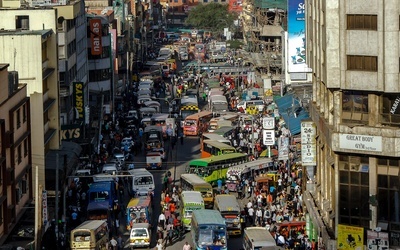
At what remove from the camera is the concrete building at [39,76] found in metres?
54.5

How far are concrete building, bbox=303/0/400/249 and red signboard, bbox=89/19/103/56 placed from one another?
45.8 m

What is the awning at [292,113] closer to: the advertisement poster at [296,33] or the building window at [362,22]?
the advertisement poster at [296,33]

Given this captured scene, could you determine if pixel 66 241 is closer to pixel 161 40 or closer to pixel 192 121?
pixel 192 121

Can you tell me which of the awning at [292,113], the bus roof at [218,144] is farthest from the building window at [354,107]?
the bus roof at [218,144]

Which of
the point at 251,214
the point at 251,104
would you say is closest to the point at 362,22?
the point at 251,214

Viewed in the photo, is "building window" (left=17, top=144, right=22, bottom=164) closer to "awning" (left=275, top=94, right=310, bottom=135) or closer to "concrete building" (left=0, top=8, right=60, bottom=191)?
"concrete building" (left=0, top=8, right=60, bottom=191)

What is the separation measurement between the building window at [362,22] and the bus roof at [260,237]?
10045mm

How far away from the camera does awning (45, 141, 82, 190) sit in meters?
55.7

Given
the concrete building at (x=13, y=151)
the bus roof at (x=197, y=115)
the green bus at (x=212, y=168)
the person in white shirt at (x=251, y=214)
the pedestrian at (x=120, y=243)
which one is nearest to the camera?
the concrete building at (x=13, y=151)

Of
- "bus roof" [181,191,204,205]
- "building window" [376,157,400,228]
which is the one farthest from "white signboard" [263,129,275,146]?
"building window" [376,157,400,228]

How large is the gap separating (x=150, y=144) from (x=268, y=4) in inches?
1708

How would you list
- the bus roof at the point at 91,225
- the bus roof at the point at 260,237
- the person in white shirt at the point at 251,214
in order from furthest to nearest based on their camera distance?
the person in white shirt at the point at 251,214, the bus roof at the point at 91,225, the bus roof at the point at 260,237

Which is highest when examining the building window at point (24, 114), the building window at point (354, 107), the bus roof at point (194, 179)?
the building window at point (354, 107)

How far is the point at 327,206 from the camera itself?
152 feet
